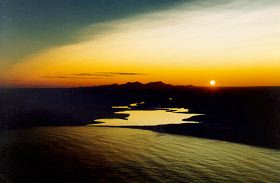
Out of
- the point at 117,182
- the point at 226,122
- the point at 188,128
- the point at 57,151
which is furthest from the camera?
the point at 226,122

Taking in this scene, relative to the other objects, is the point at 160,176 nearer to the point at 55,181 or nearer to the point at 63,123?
the point at 55,181

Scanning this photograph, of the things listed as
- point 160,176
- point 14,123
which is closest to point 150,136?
point 160,176

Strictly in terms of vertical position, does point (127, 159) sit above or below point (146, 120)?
below

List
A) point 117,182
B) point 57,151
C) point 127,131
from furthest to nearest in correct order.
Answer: point 127,131, point 57,151, point 117,182

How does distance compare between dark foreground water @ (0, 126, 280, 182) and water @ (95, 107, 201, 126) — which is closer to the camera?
dark foreground water @ (0, 126, 280, 182)

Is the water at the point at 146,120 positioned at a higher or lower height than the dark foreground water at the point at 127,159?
higher

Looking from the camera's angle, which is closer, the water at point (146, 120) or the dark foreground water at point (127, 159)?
the dark foreground water at point (127, 159)

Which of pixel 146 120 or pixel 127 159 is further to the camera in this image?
pixel 146 120

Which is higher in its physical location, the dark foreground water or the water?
the water
